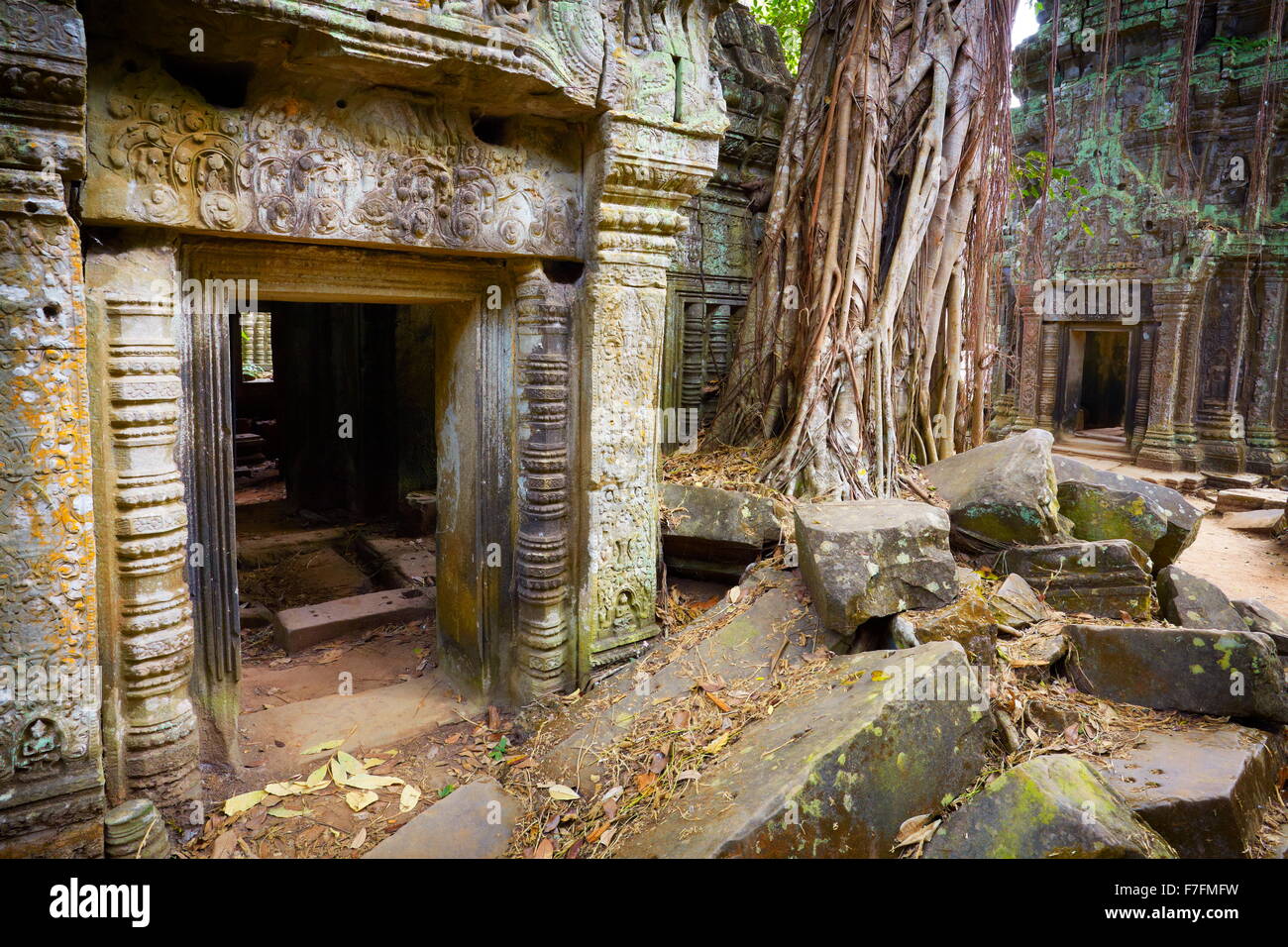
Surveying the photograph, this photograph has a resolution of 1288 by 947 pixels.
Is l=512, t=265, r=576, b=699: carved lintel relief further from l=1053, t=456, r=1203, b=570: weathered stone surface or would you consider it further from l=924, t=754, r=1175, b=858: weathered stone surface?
l=1053, t=456, r=1203, b=570: weathered stone surface

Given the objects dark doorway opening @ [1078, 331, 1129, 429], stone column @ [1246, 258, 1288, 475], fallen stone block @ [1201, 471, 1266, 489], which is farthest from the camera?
dark doorway opening @ [1078, 331, 1129, 429]

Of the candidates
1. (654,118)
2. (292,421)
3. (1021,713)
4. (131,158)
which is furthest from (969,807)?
(292,421)

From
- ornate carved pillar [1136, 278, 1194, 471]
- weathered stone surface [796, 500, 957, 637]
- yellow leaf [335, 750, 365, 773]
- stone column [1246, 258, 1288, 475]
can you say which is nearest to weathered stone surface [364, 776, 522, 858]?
yellow leaf [335, 750, 365, 773]

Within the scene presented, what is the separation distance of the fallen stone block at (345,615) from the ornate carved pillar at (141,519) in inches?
85.6

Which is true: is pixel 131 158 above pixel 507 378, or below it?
above

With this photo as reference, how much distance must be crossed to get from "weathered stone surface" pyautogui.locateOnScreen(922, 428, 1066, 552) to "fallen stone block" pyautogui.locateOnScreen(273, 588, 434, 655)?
10.9 ft

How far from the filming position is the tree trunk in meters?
4.65

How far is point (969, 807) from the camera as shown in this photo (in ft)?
8.09

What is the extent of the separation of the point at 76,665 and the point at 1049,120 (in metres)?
5.79

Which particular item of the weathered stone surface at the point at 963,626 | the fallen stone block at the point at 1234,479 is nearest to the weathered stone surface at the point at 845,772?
the weathered stone surface at the point at 963,626

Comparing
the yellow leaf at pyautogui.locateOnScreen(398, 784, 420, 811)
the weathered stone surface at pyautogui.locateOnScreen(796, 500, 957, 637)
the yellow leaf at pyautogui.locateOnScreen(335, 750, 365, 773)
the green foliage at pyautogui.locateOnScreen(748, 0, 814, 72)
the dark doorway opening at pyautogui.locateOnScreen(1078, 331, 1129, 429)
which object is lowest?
the yellow leaf at pyautogui.locateOnScreen(398, 784, 420, 811)

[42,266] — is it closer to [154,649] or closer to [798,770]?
[154,649]

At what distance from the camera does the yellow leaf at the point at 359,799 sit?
3221 millimetres

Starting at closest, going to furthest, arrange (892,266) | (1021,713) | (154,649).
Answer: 1. (154,649)
2. (1021,713)
3. (892,266)
